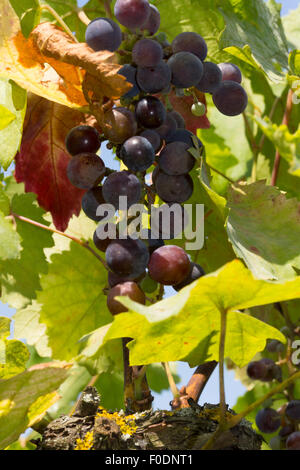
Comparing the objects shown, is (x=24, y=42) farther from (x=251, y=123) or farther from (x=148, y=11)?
(x=251, y=123)

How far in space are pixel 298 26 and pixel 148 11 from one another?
952 millimetres

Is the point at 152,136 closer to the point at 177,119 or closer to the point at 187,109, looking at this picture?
the point at 177,119

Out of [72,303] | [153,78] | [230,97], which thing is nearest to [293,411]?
[72,303]

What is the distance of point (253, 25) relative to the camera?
1270mm

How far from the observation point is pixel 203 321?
2.62 ft

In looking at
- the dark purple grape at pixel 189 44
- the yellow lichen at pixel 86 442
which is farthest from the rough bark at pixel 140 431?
the dark purple grape at pixel 189 44

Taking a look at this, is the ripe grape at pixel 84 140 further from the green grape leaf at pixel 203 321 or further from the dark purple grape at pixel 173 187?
the green grape leaf at pixel 203 321

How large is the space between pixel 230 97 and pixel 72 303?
1.90ft

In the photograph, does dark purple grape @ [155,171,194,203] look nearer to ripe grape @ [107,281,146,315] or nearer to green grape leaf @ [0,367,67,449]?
ripe grape @ [107,281,146,315]

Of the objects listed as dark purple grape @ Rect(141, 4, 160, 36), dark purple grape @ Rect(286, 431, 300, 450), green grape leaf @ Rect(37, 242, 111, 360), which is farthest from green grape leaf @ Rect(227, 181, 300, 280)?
dark purple grape @ Rect(286, 431, 300, 450)

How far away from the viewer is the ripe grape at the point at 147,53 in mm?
918

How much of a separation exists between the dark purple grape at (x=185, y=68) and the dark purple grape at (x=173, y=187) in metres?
0.15

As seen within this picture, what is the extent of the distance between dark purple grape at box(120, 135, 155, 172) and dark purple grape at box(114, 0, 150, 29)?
0.63ft

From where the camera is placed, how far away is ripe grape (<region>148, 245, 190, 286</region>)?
857 millimetres
